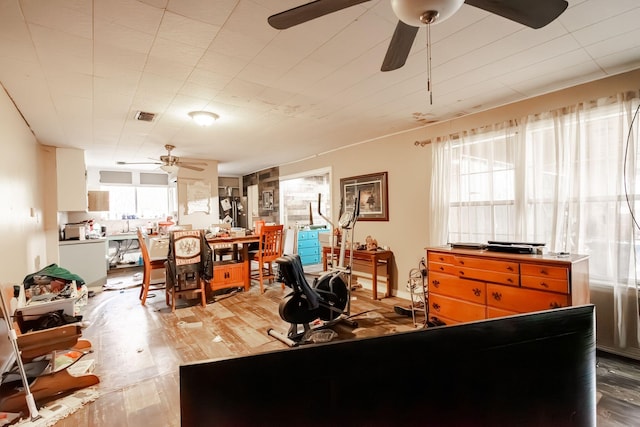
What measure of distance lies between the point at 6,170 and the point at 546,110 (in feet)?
16.5

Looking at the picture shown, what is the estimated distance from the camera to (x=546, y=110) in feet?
9.61

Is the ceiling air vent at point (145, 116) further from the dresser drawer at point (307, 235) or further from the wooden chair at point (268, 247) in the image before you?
the dresser drawer at point (307, 235)

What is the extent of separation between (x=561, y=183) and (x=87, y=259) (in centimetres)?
665

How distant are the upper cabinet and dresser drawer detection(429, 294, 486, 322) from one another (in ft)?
18.6

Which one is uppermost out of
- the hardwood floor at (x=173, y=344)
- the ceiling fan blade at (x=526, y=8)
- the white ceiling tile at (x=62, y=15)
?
the white ceiling tile at (x=62, y=15)

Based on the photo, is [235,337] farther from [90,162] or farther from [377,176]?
[90,162]

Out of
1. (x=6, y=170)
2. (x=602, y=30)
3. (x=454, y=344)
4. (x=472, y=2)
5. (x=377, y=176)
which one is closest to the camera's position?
(x=454, y=344)

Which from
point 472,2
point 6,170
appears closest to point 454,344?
point 472,2

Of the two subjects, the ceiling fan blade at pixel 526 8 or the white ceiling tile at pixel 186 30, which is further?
the white ceiling tile at pixel 186 30

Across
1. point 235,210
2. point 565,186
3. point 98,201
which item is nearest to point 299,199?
point 235,210

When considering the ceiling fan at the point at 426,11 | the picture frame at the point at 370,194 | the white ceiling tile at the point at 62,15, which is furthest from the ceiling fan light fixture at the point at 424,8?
the picture frame at the point at 370,194

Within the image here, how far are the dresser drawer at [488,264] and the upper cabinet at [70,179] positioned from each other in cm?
584

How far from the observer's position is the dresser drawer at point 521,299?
7.72 ft

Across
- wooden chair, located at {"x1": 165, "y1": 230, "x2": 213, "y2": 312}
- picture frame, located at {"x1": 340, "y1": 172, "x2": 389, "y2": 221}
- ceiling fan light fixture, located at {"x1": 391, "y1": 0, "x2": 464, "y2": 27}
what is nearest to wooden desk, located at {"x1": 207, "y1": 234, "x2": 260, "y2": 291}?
wooden chair, located at {"x1": 165, "y1": 230, "x2": 213, "y2": 312}
